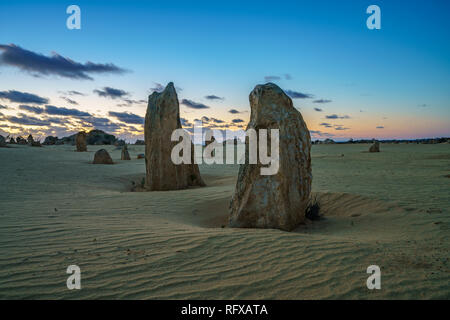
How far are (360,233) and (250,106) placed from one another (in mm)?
2966

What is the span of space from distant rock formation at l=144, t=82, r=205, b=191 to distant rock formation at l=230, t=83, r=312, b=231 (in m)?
4.83

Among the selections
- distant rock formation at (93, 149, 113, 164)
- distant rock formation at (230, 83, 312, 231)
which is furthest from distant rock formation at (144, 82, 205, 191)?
distant rock formation at (93, 149, 113, 164)

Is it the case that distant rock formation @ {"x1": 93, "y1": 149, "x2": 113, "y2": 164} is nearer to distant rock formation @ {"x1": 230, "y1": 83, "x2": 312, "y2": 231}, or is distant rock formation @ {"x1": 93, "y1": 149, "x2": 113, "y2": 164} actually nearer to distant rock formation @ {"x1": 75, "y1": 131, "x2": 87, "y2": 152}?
distant rock formation @ {"x1": 75, "y1": 131, "x2": 87, "y2": 152}

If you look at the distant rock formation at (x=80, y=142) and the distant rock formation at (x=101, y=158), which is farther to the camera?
the distant rock formation at (x=80, y=142)

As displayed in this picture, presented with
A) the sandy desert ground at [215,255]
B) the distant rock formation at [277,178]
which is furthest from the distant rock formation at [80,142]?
the distant rock formation at [277,178]

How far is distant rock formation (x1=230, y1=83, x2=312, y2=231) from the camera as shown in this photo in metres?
4.99

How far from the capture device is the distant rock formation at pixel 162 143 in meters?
9.84

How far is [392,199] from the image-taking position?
22.0ft

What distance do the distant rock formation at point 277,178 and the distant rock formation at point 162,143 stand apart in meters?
4.83

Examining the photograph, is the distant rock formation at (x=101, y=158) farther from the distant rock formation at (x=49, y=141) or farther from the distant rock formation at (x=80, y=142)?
the distant rock formation at (x=49, y=141)

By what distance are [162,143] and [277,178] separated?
5727 millimetres

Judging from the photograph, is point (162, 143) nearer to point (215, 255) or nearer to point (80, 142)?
point (215, 255)

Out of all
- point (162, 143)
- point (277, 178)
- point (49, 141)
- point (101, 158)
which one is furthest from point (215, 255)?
point (49, 141)

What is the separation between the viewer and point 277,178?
4984mm
